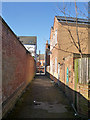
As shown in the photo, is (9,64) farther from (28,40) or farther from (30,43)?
(28,40)

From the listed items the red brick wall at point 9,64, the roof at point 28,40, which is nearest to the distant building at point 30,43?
the roof at point 28,40

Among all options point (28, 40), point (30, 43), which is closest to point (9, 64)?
point (30, 43)

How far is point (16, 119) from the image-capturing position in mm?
4980

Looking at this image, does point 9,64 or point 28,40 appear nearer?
point 9,64

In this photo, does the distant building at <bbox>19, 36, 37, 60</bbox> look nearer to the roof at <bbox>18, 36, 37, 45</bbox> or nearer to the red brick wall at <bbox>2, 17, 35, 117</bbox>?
the roof at <bbox>18, 36, 37, 45</bbox>

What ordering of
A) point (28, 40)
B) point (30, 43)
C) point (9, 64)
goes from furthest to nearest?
point (28, 40), point (30, 43), point (9, 64)

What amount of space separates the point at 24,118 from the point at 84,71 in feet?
10.8

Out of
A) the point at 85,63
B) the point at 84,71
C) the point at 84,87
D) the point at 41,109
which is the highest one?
the point at 85,63

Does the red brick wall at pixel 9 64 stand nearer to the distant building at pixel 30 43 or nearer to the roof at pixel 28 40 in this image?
the distant building at pixel 30 43

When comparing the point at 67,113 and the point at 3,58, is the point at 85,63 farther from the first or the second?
the point at 3,58

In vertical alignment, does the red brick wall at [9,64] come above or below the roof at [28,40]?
below

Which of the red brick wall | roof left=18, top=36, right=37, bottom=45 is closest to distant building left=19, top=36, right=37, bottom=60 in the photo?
roof left=18, top=36, right=37, bottom=45

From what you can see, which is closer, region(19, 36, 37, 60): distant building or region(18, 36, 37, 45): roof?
region(19, 36, 37, 60): distant building

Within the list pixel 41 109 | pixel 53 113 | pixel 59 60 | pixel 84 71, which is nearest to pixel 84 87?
pixel 84 71
